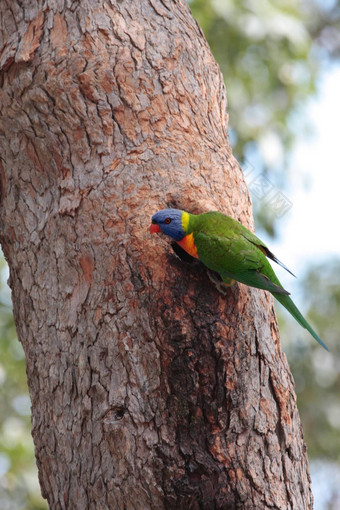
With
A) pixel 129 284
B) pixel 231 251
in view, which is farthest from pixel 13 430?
pixel 231 251

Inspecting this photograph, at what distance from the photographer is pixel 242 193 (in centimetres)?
314

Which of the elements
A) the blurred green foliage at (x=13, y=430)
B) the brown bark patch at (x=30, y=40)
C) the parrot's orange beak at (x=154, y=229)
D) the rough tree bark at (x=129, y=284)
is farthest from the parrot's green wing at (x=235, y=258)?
the blurred green foliage at (x=13, y=430)

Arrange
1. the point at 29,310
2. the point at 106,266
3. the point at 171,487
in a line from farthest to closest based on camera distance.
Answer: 1. the point at 29,310
2. the point at 106,266
3. the point at 171,487

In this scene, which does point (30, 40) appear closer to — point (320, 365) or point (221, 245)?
point (221, 245)

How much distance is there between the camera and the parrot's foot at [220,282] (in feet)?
8.72

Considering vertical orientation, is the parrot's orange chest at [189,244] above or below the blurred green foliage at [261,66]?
below

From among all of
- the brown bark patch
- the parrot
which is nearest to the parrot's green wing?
the parrot

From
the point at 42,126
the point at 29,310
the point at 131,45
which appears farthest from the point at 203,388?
the point at 131,45

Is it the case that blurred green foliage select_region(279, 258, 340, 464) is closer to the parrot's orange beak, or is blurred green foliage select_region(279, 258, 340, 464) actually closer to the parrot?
the parrot

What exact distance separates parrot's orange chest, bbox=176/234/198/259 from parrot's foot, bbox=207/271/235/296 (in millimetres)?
150

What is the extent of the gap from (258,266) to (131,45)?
1.50m

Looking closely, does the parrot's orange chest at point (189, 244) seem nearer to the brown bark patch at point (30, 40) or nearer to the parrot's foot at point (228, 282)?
the parrot's foot at point (228, 282)

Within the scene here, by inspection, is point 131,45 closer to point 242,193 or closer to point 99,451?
point 242,193

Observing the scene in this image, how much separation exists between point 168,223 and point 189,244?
8.3 inches
